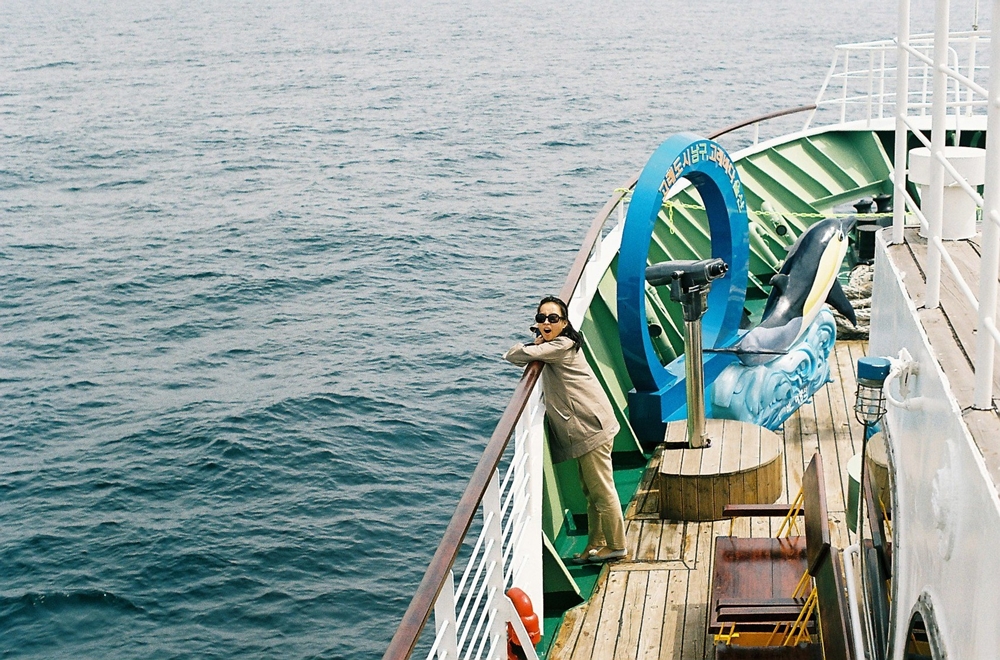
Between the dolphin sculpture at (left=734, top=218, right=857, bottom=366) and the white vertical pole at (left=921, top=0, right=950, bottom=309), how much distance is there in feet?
14.1

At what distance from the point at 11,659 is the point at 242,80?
3683 centimetres

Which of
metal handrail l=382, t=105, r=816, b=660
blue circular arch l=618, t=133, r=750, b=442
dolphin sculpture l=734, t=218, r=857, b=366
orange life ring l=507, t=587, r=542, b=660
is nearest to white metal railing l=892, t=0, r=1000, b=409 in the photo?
metal handrail l=382, t=105, r=816, b=660

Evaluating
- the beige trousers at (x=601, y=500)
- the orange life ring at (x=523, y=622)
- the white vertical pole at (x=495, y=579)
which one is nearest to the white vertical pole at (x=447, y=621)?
the white vertical pole at (x=495, y=579)

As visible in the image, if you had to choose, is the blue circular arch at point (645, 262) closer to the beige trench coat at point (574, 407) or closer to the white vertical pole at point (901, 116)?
the beige trench coat at point (574, 407)

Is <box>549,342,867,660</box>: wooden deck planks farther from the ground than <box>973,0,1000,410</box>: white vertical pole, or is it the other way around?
<box>973,0,1000,410</box>: white vertical pole

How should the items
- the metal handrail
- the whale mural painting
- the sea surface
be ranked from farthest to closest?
1. the sea surface
2. the whale mural painting
3. the metal handrail

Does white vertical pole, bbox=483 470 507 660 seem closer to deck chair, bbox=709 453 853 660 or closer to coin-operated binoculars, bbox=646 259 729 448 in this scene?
deck chair, bbox=709 453 853 660

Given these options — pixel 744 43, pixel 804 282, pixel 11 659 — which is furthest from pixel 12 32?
pixel 804 282

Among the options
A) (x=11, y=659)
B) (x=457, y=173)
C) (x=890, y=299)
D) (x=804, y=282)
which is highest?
(x=890, y=299)

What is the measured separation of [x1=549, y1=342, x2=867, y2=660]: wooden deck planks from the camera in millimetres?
5527

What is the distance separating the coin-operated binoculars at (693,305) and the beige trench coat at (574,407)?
2.81 feet

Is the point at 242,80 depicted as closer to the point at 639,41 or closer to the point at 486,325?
the point at 639,41

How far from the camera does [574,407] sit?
232 inches

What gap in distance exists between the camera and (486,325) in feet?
65.4
